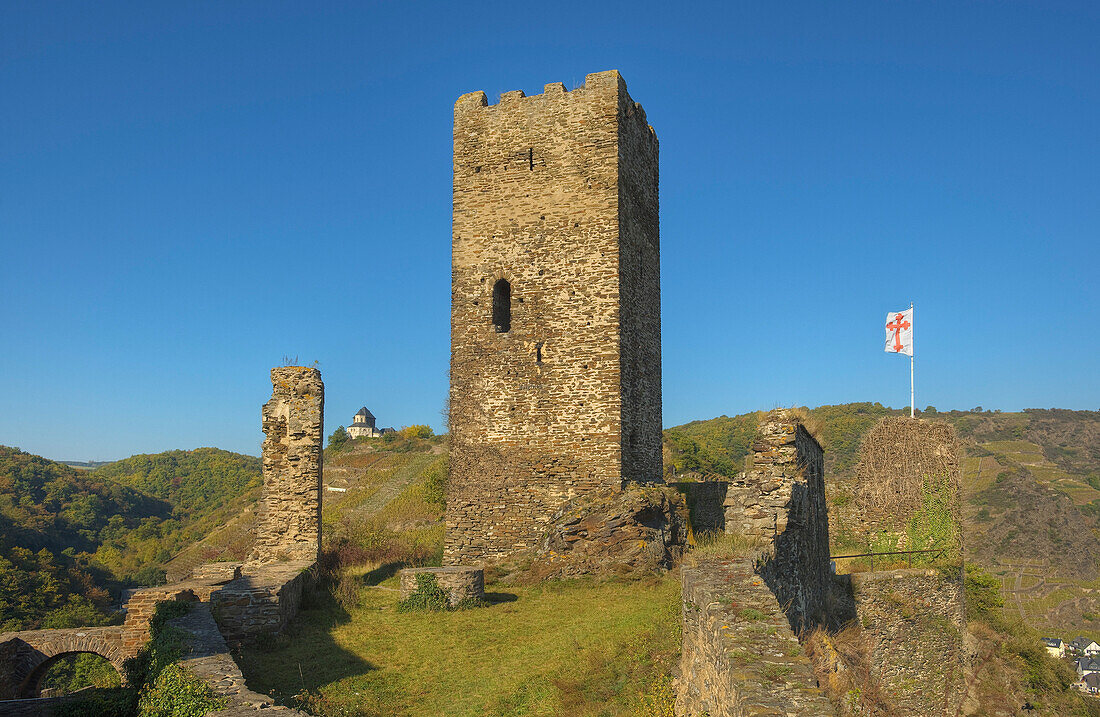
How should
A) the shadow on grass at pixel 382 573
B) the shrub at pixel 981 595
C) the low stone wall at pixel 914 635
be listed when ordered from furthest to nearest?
the shrub at pixel 981 595 → the shadow on grass at pixel 382 573 → the low stone wall at pixel 914 635

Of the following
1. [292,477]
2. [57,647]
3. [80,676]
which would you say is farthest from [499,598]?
[57,647]

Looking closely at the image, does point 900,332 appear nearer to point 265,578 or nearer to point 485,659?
point 485,659

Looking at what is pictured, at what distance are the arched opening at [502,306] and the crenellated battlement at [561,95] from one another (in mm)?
3999

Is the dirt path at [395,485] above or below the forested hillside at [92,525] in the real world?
above

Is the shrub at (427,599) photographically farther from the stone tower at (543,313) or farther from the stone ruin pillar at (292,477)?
the stone tower at (543,313)

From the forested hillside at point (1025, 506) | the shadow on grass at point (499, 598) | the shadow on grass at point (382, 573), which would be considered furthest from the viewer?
the forested hillside at point (1025, 506)

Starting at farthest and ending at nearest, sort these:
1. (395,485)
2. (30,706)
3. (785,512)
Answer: (395,485) < (785,512) < (30,706)

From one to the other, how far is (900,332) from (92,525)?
4459 centimetres

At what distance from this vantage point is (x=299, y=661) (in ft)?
28.4

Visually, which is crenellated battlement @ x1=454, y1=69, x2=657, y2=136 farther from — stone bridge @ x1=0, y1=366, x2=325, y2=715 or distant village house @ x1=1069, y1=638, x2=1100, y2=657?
distant village house @ x1=1069, y1=638, x2=1100, y2=657

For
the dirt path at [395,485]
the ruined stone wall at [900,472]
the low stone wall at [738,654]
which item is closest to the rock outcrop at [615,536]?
the ruined stone wall at [900,472]

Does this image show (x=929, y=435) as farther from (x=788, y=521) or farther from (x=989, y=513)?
(x=989, y=513)

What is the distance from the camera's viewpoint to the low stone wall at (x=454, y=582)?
11.5 m

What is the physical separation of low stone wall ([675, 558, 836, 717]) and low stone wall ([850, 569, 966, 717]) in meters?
6.11
